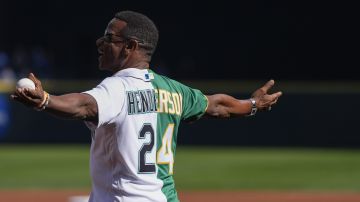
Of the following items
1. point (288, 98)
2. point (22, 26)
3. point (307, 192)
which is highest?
point (22, 26)

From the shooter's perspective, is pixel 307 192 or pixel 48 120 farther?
pixel 48 120

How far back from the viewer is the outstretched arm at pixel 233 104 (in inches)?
210

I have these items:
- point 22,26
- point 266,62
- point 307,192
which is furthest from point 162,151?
point 22,26

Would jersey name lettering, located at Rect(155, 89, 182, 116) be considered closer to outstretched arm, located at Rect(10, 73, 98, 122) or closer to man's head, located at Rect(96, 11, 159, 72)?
man's head, located at Rect(96, 11, 159, 72)

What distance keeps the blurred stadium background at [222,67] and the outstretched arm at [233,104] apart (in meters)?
11.2

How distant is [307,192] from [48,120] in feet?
26.0

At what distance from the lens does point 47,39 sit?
29.0 m

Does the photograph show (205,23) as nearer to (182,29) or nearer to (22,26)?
(182,29)

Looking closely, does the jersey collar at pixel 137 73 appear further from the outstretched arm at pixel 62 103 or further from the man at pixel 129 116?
the outstretched arm at pixel 62 103

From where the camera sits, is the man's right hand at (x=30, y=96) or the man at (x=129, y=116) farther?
the man at (x=129, y=116)

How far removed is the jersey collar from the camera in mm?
4641

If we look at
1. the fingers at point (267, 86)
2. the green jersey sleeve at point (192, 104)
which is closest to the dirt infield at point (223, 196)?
the fingers at point (267, 86)

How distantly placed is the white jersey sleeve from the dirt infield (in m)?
7.45

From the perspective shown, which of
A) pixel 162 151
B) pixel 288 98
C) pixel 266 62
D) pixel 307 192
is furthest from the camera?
pixel 266 62
